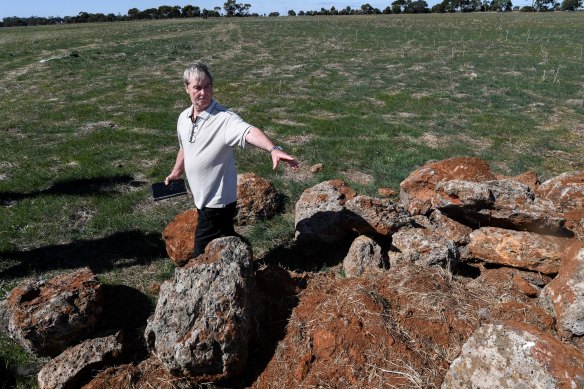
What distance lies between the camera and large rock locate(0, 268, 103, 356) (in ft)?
14.2

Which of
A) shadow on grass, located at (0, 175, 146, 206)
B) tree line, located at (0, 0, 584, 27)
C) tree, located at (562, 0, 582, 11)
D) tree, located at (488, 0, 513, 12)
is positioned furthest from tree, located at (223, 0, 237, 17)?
shadow on grass, located at (0, 175, 146, 206)

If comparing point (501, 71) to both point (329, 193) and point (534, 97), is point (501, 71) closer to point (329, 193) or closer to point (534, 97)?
point (534, 97)

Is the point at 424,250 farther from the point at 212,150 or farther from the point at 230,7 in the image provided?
the point at 230,7

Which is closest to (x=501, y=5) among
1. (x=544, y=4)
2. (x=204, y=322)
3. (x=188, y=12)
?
(x=544, y=4)

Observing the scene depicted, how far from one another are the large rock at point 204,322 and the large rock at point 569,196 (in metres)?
4.29

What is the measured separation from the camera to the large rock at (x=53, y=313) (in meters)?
4.33

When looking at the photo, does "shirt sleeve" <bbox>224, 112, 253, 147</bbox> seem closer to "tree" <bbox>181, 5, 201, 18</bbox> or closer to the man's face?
the man's face

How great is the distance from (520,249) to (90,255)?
232 inches

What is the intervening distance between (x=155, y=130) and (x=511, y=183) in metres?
9.81

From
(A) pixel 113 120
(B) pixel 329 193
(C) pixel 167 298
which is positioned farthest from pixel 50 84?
(C) pixel 167 298

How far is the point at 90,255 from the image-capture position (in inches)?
253

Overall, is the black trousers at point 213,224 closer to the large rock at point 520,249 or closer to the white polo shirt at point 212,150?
the white polo shirt at point 212,150

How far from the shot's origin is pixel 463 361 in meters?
3.20

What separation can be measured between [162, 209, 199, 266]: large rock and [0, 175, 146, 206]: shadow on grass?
2.95 meters
